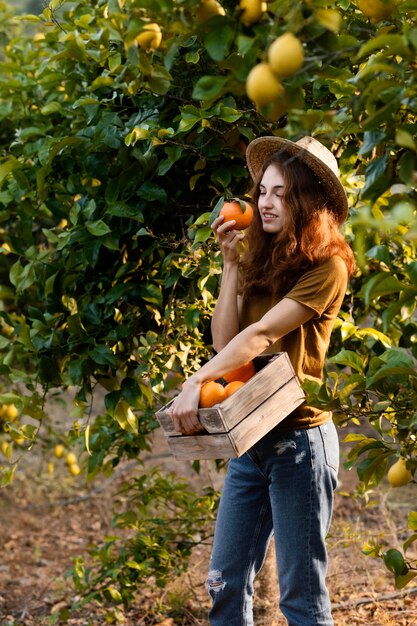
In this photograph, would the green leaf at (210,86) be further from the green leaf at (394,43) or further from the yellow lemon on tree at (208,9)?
the green leaf at (394,43)

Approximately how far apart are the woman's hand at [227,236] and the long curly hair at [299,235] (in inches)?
3.9

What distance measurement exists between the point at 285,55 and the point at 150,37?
1.15 feet

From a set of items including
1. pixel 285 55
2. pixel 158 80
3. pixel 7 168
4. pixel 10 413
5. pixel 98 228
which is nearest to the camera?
pixel 285 55

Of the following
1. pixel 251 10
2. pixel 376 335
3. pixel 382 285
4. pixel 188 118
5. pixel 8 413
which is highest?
pixel 251 10

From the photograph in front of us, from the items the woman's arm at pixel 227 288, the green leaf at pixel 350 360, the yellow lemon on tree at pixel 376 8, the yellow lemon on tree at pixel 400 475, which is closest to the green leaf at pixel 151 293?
the woman's arm at pixel 227 288

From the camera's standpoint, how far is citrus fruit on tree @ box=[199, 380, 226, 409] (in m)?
1.93

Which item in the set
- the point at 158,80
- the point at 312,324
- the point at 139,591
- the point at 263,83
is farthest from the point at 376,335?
the point at 139,591

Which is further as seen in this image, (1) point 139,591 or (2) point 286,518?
(1) point 139,591

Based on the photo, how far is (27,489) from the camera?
5660 millimetres

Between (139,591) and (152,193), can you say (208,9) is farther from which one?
(139,591)

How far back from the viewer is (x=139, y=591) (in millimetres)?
3771

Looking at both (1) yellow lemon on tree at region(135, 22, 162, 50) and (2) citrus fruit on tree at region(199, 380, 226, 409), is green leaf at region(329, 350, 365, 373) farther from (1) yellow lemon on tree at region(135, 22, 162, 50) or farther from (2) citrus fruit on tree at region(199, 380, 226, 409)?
(1) yellow lemon on tree at region(135, 22, 162, 50)

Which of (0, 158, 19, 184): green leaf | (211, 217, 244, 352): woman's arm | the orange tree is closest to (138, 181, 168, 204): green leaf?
the orange tree

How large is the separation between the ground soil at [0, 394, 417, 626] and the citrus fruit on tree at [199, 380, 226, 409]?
1.33m
